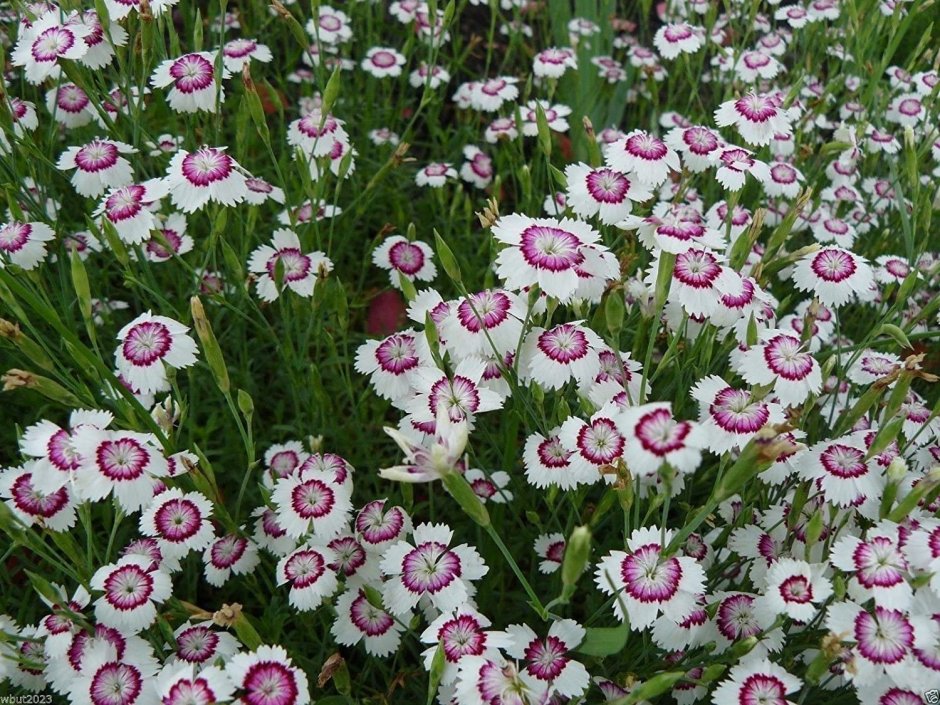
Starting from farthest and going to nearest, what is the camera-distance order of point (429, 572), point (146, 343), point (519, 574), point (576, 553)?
1. point (146, 343)
2. point (429, 572)
3. point (519, 574)
4. point (576, 553)

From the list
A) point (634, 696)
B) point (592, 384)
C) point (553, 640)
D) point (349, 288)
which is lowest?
point (349, 288)

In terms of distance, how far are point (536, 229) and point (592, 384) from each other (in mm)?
343

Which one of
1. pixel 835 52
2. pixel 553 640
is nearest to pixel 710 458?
pixel 553 640

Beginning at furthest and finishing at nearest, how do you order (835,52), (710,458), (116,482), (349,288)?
(835,52) → (349,288) → (710,458) → (116,482)

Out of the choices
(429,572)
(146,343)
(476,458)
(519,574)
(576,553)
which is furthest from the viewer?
(476,458)

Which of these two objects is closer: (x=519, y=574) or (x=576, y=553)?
(x=576, y=553)

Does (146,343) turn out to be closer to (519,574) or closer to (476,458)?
(476,458)

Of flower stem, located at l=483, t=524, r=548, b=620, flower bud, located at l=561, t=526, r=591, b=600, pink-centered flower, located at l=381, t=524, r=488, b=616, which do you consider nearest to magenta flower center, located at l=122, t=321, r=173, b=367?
pink-centered flower, located at l=381, t=524, r=488, b=616

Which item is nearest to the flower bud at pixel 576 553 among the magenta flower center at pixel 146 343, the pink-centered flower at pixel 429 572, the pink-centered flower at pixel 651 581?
the pink-centered flower at pixel 651 581

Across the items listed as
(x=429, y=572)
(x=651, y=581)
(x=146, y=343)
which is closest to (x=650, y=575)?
Result: (x=651, y=581)

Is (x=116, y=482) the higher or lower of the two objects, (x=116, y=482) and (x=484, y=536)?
the higher

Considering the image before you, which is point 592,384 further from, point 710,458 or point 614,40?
point 614,40

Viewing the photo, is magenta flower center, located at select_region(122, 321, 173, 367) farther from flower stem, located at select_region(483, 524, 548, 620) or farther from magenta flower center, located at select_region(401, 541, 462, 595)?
flower stem, located at select_region(483, 524, 548, 620)

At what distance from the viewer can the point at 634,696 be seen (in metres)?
1.35
